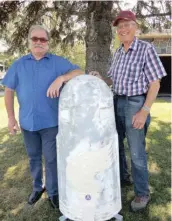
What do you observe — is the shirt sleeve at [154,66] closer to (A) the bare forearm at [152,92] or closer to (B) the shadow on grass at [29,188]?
(A) the bare forearm at [152,92]

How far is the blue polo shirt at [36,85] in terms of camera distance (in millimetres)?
3188

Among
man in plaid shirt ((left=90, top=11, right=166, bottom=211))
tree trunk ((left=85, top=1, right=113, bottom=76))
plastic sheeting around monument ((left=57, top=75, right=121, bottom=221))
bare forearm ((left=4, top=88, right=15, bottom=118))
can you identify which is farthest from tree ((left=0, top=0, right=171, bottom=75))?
plastic sheeting around monument ((left=57, top=75, right=121, bottom=221))

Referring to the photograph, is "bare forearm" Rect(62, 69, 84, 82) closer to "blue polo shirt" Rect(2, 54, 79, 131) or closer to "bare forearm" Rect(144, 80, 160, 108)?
"blue polo shirt" Rect(2, 54, 79, 131)

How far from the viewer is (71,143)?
273cm

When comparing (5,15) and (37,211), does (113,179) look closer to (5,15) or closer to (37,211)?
(37,211)

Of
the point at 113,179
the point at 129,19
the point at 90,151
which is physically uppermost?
the point at 129,19

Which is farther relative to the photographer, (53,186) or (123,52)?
(53,186)

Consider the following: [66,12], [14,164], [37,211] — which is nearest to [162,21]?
[66,12]

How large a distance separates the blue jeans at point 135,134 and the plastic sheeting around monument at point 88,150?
16.5 inches

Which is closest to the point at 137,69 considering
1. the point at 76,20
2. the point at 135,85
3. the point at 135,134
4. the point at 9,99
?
the point at 135,85

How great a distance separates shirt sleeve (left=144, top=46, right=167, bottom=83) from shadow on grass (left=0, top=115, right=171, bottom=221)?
1.47m

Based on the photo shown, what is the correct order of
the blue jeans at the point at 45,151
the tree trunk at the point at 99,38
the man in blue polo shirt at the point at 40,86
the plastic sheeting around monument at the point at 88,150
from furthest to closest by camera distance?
the tree trunk at the point at 99,38 → the blue jeans at the point at 45,151 → the man in blue polo shirt at the point at 40,86 → the plastic sheeting around monument at the point at 88,150

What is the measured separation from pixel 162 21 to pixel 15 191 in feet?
12.2

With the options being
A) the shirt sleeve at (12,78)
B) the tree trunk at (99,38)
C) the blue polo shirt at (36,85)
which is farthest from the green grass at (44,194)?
the tree trunk at (99,38)
